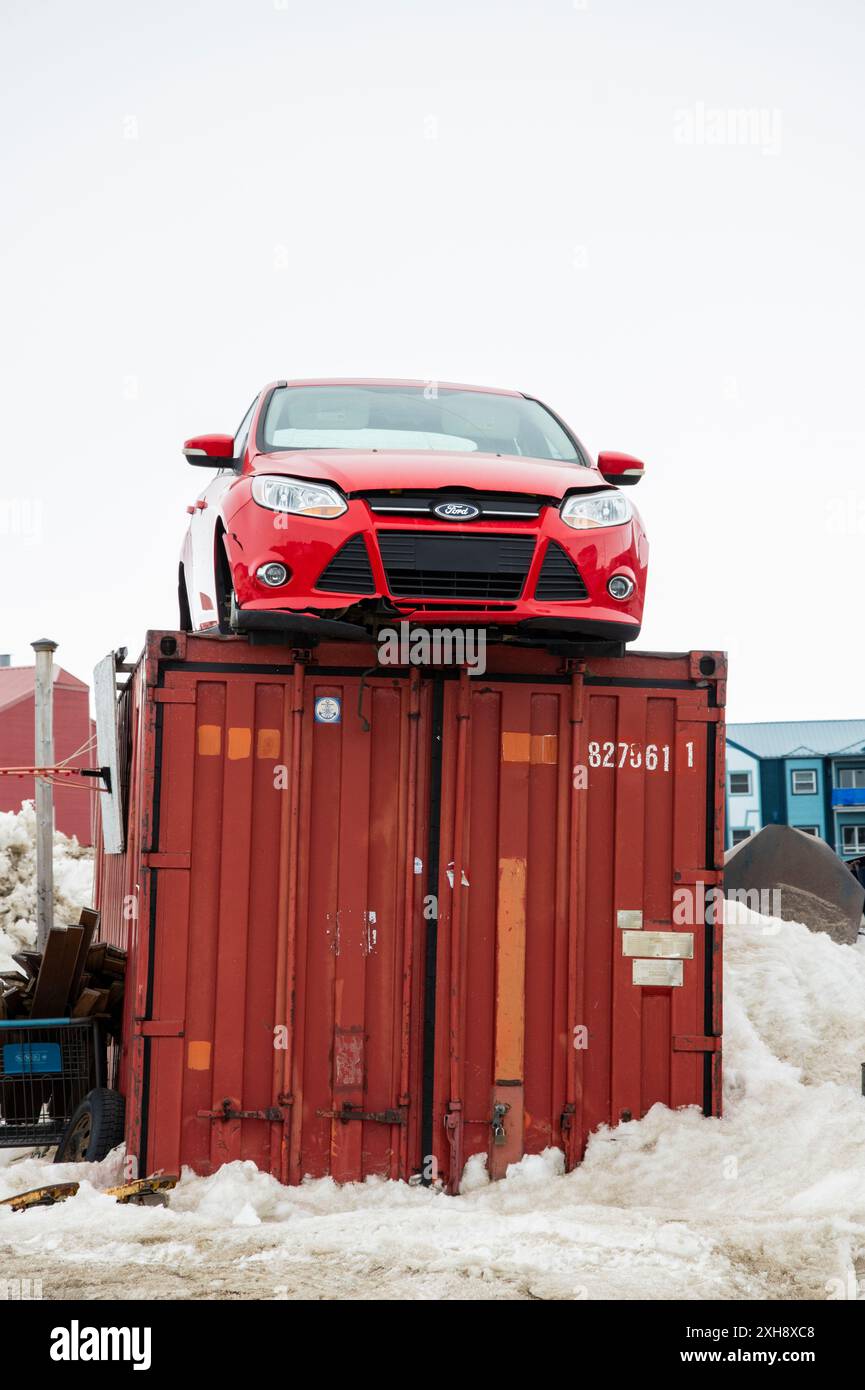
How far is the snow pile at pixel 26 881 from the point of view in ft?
66.8

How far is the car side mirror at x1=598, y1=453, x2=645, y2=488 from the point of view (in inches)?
312

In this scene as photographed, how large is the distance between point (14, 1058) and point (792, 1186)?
3.98m

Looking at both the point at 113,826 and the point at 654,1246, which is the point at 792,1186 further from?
the point at 113,826

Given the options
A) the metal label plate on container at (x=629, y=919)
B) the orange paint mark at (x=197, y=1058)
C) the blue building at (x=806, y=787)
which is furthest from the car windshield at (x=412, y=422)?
the blue building at (x=806, y=787)

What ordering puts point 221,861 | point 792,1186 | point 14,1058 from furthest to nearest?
point 14,1058, point 221,861, point 792,1186

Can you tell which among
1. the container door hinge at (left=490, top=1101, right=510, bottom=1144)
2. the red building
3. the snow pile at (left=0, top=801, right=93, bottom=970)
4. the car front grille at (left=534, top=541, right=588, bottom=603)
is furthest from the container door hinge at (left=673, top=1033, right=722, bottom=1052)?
the red building

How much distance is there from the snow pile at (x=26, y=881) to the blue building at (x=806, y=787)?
3646cm

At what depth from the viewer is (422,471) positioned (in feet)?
22.9

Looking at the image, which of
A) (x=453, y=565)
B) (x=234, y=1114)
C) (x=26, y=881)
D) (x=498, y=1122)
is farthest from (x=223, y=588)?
(x=26, y=881)

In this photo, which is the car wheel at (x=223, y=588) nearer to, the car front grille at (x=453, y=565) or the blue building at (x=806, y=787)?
the car front grille at (x=453, y=565)

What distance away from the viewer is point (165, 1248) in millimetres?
5586

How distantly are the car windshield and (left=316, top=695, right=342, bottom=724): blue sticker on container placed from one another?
4.36 ft

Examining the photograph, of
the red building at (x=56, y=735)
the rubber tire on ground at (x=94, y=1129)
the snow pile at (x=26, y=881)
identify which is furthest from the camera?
the red building at (x=56, y=735)
